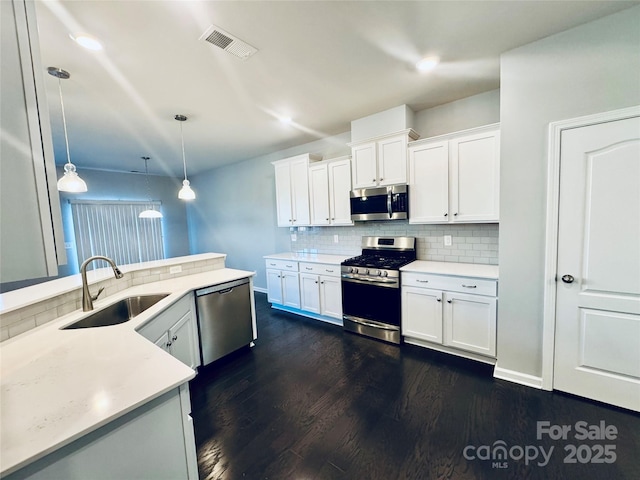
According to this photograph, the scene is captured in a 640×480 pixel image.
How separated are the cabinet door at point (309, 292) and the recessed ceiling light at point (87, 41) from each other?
120 inches

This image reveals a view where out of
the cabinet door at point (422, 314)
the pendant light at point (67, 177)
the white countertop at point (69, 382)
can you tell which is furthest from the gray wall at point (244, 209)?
the white countertop at point (69, 382)

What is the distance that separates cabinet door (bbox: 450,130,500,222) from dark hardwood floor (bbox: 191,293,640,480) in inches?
60.1

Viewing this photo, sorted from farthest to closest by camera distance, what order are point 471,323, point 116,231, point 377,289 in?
point 116,231
point 377,289
point 471,323

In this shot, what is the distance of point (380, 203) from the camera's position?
131 inches

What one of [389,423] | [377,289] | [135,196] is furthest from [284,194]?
[135,196]

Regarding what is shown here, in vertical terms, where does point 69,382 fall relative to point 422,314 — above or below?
above

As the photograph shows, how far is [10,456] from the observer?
0.71m

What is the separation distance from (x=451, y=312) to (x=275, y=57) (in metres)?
2.82

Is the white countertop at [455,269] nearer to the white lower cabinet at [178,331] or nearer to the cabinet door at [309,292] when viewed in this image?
the cabinet door at [309,292]

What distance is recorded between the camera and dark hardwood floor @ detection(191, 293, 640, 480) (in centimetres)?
158

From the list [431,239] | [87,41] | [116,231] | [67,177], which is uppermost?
[87,41]

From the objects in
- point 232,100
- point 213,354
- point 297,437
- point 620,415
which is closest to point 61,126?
point 232,100

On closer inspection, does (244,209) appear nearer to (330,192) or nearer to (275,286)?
(275,286)

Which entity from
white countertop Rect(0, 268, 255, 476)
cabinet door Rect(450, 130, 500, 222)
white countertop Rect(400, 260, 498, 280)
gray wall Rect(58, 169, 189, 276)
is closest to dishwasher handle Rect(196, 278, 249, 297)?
white countertop Rect(0, 268, 255, 476)
